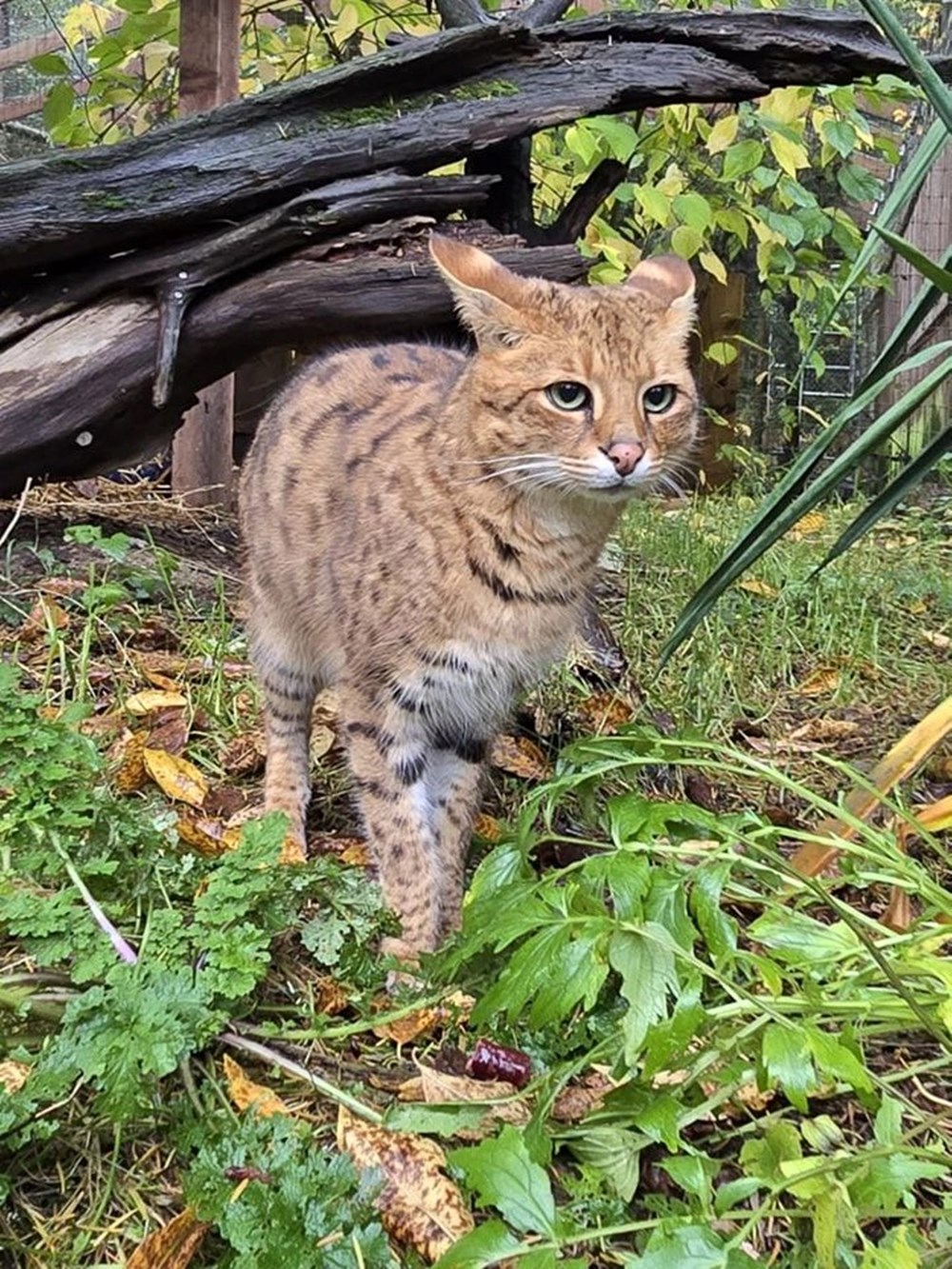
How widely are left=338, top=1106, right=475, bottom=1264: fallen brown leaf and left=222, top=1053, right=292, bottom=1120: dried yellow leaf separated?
0.09m

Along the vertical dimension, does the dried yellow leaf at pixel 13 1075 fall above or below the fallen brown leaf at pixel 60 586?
above

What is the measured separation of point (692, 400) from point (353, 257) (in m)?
1.42

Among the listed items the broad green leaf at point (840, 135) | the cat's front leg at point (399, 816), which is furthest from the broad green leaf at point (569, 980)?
the broad green leaf at point (840, 135)

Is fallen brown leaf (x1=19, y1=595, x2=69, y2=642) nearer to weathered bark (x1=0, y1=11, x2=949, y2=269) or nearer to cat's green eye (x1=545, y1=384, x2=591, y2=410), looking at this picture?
weathered bark (x1=0, y1=11, x2=949, y2=269)

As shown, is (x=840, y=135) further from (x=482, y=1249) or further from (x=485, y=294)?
(x=482, y=1249)

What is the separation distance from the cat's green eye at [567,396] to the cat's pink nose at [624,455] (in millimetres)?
120

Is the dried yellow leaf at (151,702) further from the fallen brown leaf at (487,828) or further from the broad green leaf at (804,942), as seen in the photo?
the broad green leaf at (804,942)

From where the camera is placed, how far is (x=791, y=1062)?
118 cm

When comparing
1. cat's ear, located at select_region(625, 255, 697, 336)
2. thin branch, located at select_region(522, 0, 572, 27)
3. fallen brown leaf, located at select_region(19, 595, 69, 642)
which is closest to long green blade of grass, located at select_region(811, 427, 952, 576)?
cat's ear, located at select_region(625, 255, 697, 336)

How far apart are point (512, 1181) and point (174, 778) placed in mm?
1388

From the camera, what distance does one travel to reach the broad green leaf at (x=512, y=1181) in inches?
45.7

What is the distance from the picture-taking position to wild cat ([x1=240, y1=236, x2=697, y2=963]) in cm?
217

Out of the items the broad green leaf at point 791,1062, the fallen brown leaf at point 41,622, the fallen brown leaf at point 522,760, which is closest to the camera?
the broad green leaf at point 791,1062

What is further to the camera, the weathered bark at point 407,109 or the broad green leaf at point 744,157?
the broad green leaf at point 744,157
